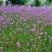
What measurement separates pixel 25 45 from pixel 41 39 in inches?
25.2

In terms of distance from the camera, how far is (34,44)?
16.4 ft

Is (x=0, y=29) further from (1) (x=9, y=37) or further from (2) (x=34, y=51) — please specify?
(2) (x=34, y=51)

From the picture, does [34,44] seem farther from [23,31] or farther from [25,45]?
[23,31]

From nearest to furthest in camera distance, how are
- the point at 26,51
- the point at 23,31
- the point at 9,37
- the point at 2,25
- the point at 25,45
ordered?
the point at 26,51 → the point at 25,45 → the point at 9,37 → the point at 23,31 → the point at 2,25

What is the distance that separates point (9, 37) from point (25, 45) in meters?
0.64

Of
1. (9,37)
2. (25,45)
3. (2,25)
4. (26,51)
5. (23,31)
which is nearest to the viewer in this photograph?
(26,51)

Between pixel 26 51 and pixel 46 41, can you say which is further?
pixel 46 41

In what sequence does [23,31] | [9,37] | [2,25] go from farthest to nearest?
[2,25] → [23,31] → [9,37]

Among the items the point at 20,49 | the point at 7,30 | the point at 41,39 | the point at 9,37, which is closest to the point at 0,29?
the point at 7,30

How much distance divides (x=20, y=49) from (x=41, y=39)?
0.99 meters

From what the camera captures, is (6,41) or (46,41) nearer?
(6,41)

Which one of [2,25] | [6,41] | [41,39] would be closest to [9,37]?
[6,41]

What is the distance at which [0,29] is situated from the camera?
614 cm

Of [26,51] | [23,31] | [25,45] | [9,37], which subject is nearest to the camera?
[26,51]
